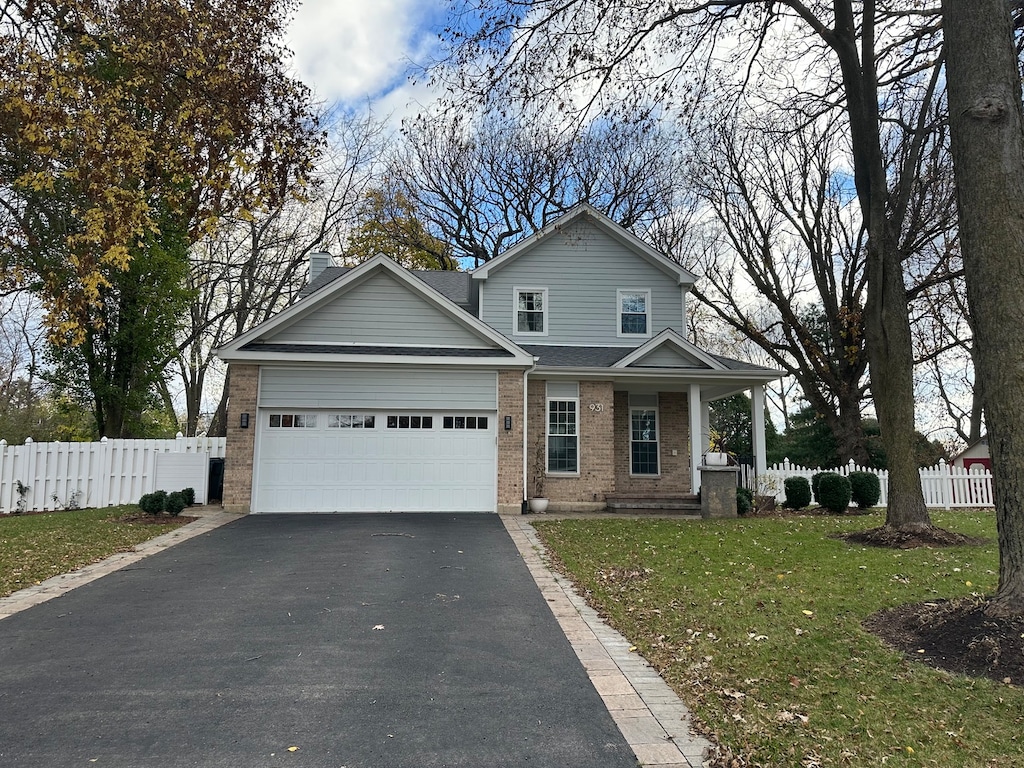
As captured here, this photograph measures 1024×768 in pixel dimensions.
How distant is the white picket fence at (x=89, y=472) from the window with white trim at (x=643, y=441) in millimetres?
10383

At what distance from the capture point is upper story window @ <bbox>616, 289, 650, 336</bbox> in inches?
693

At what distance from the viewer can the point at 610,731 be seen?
3744 mm

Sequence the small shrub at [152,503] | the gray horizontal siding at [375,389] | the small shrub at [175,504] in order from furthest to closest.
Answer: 1. the gray horizontal siding at [375,389]
2. the small shrub at [175,504]
3. the small shrub at [152,503]

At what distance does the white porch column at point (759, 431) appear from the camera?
51.9 feet

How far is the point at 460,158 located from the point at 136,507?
18.0 m

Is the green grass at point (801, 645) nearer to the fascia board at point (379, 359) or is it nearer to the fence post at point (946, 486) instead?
the fascia board at point (379, 359)

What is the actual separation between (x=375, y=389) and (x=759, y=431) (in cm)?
930

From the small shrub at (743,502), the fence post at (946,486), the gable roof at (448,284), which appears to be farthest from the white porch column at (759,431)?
the gable roof at (448,284)

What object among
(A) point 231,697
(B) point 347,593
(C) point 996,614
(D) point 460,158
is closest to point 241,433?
(B) point 347,593

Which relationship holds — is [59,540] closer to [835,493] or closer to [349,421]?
[349,421]

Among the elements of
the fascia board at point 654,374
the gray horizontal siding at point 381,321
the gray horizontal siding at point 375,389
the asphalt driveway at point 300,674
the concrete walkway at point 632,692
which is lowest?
the concrete walkway at point 632,692

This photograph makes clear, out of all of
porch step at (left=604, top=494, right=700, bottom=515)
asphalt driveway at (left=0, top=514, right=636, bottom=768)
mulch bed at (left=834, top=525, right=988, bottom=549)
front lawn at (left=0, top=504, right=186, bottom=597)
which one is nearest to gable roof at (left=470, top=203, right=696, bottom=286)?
porch step at (left=604, top=494, right=700, bottom=515)

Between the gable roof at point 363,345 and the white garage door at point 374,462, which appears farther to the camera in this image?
the gable roof at point 363,345

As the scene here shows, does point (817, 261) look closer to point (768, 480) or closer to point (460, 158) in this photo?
point (768, 480)
